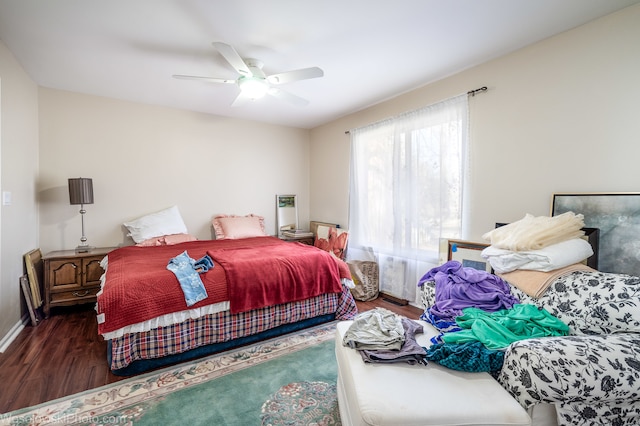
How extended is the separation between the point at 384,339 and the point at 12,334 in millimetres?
3185

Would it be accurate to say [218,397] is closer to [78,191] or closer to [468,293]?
[468,293]

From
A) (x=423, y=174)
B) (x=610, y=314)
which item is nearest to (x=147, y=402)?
(x=610, y=314)

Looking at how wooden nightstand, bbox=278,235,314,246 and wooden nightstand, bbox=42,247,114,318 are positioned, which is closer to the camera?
wooden nightstand, bbox=42,247,114,318

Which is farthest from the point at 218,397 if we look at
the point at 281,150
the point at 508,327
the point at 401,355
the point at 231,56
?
the point at 281,150

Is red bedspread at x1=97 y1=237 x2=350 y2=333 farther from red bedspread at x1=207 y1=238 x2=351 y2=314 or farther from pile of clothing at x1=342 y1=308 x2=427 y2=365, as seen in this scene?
pile of clothing at x1=342 y1=308 x2=427 y2=365

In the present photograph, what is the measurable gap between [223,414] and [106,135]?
3.56 metres

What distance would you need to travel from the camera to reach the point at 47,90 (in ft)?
10.6

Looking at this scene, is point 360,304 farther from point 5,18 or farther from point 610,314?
point 5,18

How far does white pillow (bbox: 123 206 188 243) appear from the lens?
3.53 meters

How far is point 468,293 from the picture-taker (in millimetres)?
1913

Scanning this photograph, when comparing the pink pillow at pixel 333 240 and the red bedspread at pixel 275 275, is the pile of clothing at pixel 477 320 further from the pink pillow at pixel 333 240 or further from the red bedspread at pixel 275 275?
the pink pillow at pixel 333 240

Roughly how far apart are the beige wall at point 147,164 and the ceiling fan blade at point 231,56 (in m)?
2.13

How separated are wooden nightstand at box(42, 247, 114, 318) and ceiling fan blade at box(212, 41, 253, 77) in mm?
2565

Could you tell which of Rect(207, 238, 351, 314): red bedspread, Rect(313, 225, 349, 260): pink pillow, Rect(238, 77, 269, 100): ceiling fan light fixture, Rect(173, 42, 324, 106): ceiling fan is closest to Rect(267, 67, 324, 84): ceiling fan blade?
Rect(173, 42, 324, 106): ceiling fan
